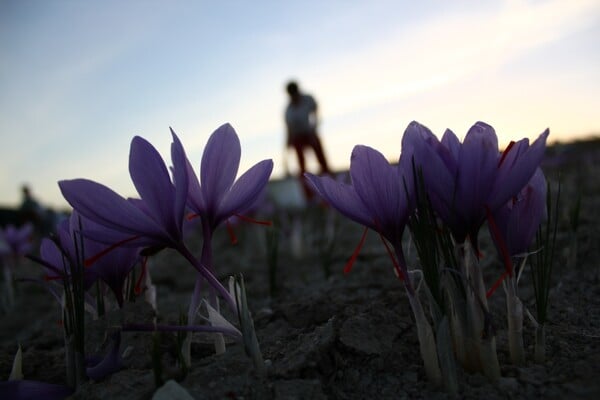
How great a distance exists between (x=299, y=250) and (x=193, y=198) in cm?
264

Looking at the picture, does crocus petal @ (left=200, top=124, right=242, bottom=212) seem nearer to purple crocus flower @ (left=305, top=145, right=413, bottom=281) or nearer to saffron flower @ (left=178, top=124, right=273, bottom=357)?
saffron flower @ (left=178, top=124, right=273, bottom=357)

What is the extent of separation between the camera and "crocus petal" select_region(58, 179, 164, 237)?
896mm

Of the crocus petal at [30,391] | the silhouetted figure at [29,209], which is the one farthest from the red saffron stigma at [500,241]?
the silhouetted figure at [29,209]

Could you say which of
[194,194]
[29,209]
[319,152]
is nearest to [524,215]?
[194,194]

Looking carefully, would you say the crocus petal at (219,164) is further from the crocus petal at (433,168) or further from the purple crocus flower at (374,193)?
the crocus petal at (433,168)

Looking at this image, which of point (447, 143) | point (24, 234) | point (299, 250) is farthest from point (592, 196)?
point (24, 234)

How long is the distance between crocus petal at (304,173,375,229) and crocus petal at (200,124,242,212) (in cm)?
19

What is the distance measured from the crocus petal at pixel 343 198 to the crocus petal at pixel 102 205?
13.1 inches

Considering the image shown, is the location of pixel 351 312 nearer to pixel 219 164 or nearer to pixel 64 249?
pixel 219 164

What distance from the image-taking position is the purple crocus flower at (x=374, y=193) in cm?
93

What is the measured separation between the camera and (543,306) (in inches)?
39.5

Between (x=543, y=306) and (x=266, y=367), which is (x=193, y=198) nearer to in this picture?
(x=266, y=367)

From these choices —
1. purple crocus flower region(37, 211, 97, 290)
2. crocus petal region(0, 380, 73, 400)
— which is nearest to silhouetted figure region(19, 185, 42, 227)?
purple crocus flower region(37, 211, 97, 290)

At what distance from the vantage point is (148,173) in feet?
3.11
